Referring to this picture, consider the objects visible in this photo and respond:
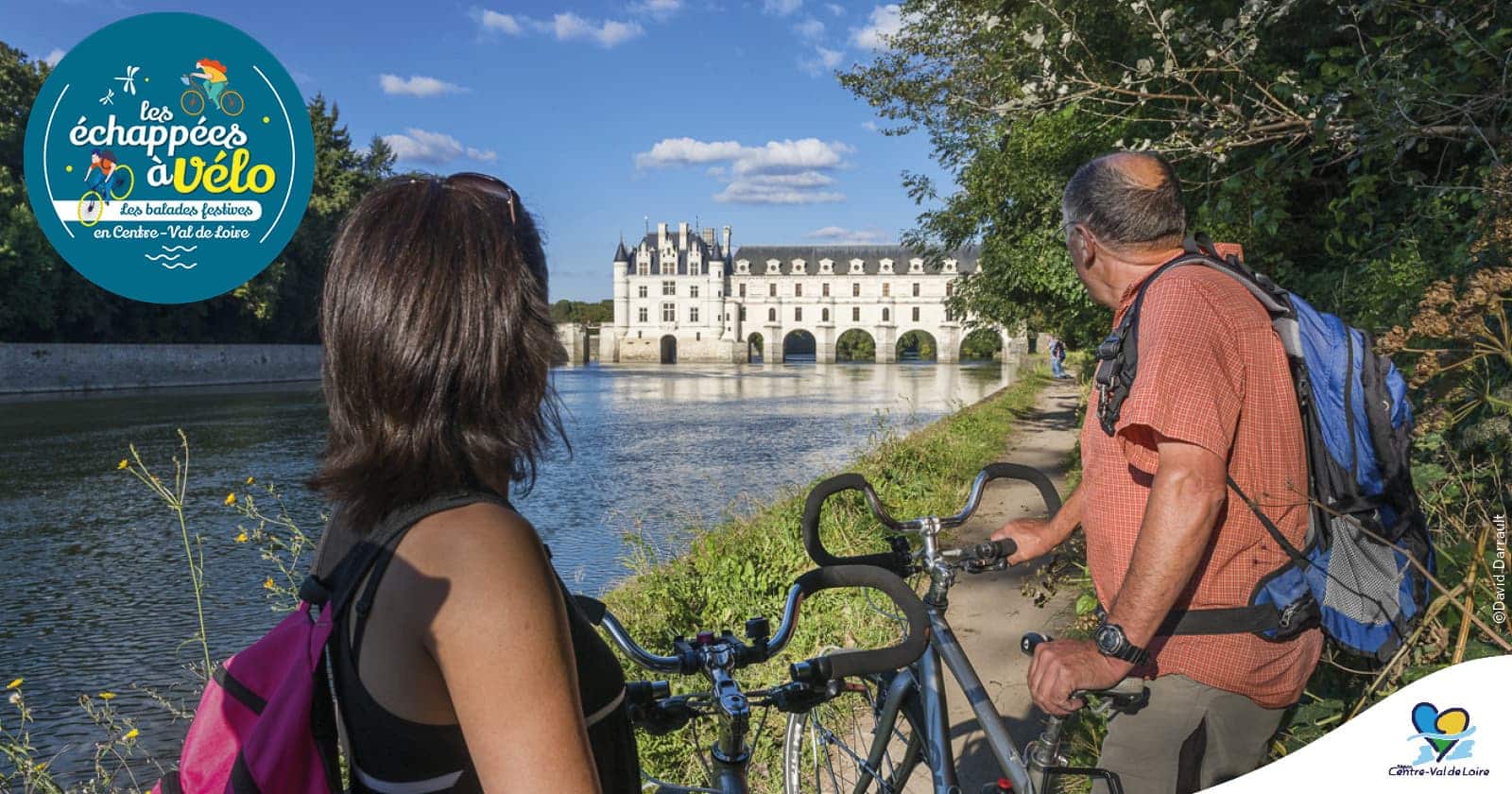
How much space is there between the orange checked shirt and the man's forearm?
5cm

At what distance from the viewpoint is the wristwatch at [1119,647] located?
1.83 m

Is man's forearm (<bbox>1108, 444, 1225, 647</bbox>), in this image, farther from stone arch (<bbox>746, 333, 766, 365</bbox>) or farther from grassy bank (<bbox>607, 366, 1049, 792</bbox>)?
stone arch (<bbox>746, 333, 766, 365</bbox>)

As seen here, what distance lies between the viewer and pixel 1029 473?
2.49 m

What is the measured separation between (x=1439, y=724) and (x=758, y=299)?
321 ft

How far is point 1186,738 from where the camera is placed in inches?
78.0

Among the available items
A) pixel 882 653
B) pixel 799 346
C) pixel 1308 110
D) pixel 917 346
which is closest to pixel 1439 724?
pixel 882 653

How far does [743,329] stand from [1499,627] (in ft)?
316

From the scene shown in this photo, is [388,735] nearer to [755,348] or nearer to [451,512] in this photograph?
[451,512]

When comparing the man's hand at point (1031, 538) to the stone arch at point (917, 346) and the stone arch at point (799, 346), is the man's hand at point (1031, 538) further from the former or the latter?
the stone arch at point (799, 346)

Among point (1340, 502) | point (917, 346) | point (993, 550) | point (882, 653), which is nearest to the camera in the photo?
point (882, 653)

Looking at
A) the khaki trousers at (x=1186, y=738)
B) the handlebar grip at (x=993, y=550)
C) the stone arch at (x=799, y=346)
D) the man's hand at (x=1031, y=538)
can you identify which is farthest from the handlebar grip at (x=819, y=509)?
the stone arch at (x=799, y=346)

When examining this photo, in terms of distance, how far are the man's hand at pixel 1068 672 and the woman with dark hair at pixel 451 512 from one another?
3.00 ft

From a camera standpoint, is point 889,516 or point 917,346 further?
point 917,346

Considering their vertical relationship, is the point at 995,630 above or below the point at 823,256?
below
